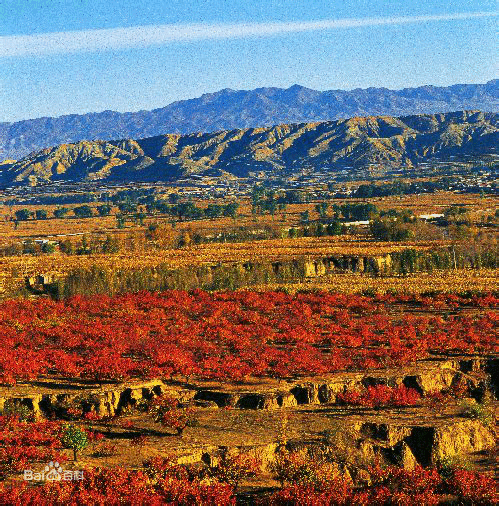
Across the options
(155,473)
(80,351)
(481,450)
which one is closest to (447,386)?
(481,450)

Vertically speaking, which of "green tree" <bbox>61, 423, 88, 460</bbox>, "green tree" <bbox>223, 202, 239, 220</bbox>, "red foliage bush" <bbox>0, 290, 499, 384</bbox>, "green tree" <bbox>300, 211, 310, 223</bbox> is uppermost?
"green tree" <bbox>61, 423, 88, 460</bbox>

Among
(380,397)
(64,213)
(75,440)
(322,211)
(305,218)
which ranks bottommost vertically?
(305,218)

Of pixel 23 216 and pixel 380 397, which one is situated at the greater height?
pixel 380 397

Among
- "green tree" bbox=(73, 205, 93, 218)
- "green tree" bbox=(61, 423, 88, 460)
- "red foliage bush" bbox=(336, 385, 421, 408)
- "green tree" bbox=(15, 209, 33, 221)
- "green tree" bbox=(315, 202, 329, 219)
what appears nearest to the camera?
"green tree" bbox=(61, 423, 88, 460)

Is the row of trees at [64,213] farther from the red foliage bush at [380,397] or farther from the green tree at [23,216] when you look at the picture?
the red foliage bush at [380,397]

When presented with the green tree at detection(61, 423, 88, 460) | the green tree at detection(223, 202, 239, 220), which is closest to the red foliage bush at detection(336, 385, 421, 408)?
the green tree at detection(61, 423, 88, 460)

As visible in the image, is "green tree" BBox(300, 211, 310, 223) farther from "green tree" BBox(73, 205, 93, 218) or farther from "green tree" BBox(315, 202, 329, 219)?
"green tree" BBox(73, 205, 93, 218)

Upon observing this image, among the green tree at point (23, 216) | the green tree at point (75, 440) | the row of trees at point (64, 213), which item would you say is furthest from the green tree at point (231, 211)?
the green tree at point (75, 440)

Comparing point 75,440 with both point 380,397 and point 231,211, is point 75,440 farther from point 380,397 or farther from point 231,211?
point 231,211

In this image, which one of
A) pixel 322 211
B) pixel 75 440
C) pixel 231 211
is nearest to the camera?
pixel 75 440

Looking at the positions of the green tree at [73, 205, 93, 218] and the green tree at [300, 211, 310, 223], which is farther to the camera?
the green tree at [73, 205, 93, 218]

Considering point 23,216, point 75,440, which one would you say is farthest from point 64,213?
point 75,440

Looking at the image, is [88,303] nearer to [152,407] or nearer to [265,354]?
[265,354]
